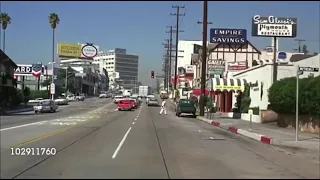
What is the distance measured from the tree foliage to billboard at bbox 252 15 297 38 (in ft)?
31.1

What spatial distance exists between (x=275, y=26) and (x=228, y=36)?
114 ft

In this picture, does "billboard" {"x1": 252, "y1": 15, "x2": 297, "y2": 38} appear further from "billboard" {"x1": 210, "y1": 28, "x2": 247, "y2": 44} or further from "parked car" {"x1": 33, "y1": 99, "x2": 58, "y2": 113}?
"billboard" {"x1": 210, "y1": 28, "x2": 247, "y2": 44}

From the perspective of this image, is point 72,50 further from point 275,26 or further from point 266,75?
point 275,26

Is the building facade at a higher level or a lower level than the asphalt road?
higher

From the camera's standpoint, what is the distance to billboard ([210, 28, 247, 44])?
71.8 metres

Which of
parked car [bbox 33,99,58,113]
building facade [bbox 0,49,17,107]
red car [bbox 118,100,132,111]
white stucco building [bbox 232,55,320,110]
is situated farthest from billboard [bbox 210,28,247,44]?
building facade [bbox 0,49,17,107]

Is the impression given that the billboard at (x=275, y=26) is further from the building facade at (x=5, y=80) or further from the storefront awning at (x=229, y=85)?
the building facade at (x=5, y=80)

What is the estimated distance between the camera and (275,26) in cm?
3853

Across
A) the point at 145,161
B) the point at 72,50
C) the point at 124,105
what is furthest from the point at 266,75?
the point at 72,50

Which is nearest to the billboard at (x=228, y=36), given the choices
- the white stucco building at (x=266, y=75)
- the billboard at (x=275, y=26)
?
the white stucco building at (x=266, y=75)

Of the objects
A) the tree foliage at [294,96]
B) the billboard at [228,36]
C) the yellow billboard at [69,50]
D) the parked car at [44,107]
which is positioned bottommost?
the parked car at [44,107]

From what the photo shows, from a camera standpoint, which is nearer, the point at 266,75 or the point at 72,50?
the point at 266,75

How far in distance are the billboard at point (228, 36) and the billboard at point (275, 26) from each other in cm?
3255

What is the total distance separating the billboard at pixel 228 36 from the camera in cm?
7181
